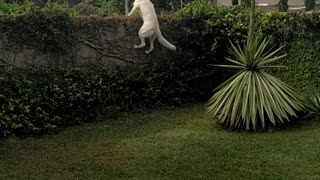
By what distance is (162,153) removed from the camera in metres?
6.90

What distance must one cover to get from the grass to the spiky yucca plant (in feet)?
0.79

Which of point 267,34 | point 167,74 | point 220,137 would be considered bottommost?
point 220,137

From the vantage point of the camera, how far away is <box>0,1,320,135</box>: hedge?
812 centimetres

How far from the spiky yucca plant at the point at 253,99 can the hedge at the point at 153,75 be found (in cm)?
125

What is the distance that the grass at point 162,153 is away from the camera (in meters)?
5.95

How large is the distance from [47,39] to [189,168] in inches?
156

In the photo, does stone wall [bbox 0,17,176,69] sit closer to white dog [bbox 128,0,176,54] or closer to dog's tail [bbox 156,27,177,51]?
dog's tail [bbox 156,27,177,51]

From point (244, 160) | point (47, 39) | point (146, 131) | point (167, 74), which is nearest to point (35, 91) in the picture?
point (47, 39)

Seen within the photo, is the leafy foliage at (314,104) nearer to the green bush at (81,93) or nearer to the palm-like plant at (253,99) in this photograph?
the palm-like plant at (253,99)

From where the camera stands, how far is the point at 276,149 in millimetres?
6961

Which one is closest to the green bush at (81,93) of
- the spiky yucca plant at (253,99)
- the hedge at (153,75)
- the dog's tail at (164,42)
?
the hedge at (153,75)

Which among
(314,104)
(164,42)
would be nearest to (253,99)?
(314,104)

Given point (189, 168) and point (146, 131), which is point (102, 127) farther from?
point (189, 168)

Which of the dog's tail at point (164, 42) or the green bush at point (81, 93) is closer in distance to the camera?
the green bush at point (81, 93)
